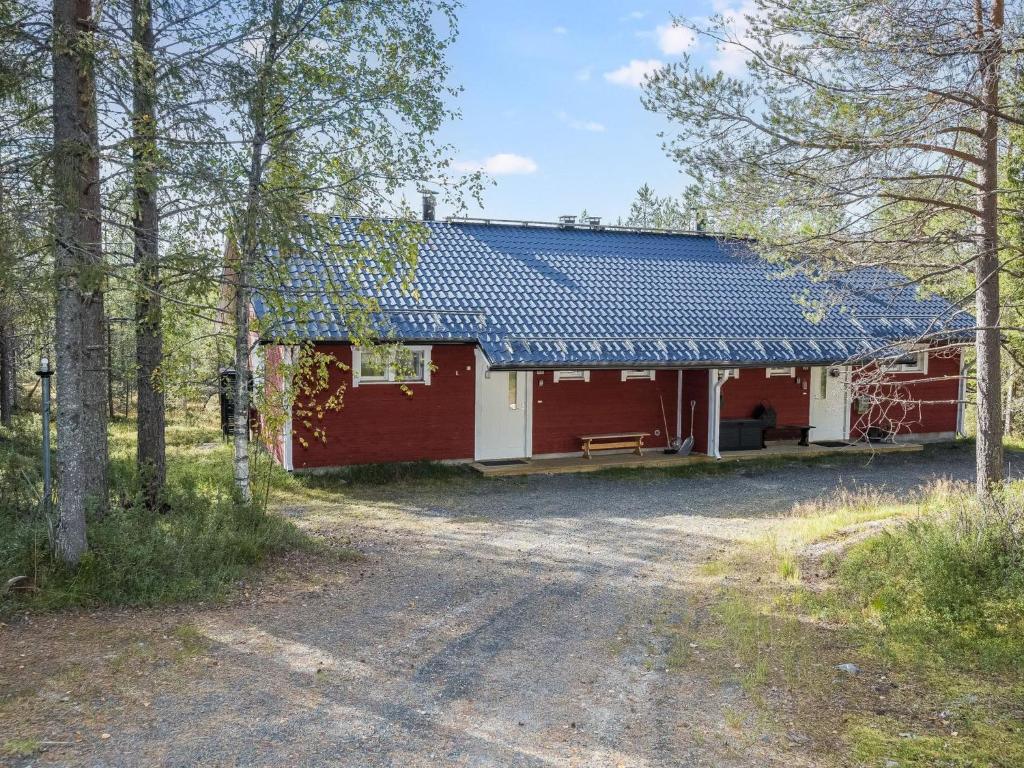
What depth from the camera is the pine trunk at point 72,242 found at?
6906mm

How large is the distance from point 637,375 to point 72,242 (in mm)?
12793

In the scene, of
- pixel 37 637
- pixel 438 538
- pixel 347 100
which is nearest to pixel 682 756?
pixel 37 637

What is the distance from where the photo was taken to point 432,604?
774 centimetres

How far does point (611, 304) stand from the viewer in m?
18.0

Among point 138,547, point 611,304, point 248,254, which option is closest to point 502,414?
point 611,304

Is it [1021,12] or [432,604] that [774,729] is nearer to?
[432,604]

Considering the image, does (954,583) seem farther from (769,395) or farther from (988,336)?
(769,395)

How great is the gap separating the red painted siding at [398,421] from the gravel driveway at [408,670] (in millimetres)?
4749

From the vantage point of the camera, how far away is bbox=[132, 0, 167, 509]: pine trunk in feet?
24.5

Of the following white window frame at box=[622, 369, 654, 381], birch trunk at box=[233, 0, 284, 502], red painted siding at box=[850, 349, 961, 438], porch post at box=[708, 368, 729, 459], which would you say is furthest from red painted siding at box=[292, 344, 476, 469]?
red painted siding at box=[850, 349, 961, 438]

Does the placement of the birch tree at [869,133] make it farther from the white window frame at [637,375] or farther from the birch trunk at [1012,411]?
the birch trunk at [1012,411]

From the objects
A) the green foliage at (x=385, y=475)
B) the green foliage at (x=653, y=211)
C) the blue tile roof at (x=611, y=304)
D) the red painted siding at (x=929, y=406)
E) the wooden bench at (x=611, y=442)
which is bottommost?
the green foliage at (x=385, y=475)

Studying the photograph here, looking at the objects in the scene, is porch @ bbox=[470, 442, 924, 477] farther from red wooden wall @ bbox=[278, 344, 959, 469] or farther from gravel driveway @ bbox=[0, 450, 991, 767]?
gravel driveway @ bbox=[0, 450, 991, 767]

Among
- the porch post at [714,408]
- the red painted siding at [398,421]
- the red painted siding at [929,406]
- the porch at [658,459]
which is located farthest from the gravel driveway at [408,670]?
the red painted siding at [929,406]
